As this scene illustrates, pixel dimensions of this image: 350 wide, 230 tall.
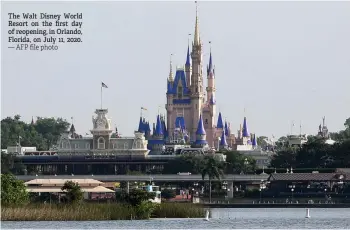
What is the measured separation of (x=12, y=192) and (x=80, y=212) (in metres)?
A: 8.13

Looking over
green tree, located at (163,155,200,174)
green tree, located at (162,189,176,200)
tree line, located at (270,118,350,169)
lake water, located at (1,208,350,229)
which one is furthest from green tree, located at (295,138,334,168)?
lake water, located at (1,208,350,229)

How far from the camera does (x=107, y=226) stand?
8594 cm

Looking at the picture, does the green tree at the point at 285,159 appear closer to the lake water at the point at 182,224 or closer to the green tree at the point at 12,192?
the green tree at the point at 12,192

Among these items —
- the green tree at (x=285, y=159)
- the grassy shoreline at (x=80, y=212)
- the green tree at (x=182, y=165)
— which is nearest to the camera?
the grassy shoreline at (x=80, y=212)

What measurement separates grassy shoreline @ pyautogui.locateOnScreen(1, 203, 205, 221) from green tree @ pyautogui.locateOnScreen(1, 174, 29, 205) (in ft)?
6.88

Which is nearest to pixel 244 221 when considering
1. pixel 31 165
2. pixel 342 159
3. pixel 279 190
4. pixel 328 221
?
pixel 328 221

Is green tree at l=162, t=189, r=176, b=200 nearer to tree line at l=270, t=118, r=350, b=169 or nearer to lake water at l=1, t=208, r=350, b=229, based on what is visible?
tree line at l=270, t=118, r=350, b=169

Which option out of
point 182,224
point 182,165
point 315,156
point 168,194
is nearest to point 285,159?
point 315,156

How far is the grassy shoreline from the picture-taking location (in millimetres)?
86500

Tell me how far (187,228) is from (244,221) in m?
12.1

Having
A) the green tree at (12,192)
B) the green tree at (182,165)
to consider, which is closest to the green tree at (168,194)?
the green tree at (182,165)

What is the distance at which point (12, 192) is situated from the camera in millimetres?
96188

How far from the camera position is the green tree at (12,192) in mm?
93750

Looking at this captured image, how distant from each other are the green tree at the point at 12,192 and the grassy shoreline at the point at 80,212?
2096mm
